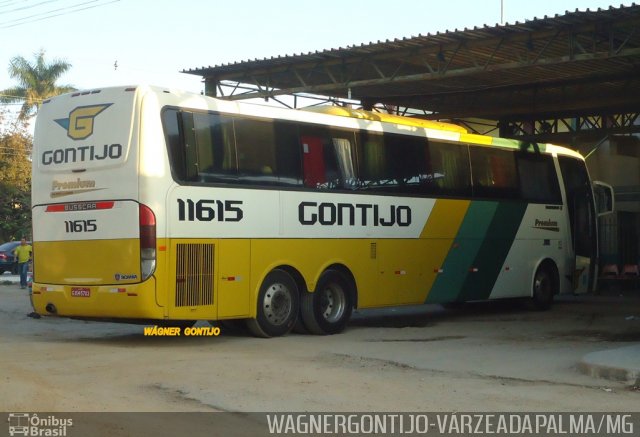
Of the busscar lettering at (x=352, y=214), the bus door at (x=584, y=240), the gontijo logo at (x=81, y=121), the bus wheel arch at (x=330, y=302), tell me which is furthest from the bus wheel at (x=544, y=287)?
the gontijo logo at (x=81, y=121)

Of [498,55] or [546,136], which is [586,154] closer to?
[546,136]

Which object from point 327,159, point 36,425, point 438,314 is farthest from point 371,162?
point 36,425

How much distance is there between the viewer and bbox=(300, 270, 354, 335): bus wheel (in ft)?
47.2

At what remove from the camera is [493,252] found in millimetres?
18141

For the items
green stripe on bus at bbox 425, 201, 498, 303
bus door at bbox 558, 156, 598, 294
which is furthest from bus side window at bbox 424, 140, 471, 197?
bus door at bbox 558, 156, 598, 294

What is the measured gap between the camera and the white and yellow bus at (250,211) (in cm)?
1241

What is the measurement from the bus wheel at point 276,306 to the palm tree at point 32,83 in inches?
1679

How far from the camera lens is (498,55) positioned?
2230cm

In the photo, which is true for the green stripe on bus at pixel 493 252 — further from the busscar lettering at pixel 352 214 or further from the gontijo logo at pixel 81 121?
the gontijo logo at pixel 81 121

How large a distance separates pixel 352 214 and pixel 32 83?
44178mm

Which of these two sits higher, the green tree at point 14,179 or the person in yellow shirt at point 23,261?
the green tree at point 14,179

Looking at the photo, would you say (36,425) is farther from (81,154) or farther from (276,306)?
(276,306)

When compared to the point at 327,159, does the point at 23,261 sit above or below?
Result: below

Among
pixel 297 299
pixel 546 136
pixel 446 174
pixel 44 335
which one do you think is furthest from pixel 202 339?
pixel 546 136
